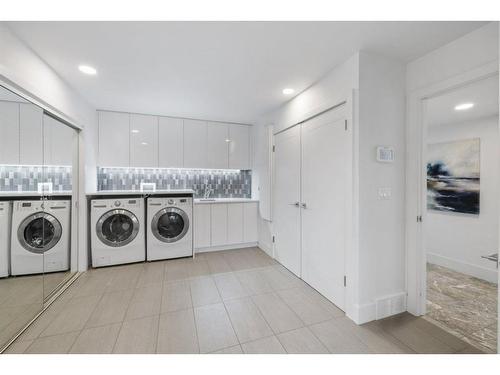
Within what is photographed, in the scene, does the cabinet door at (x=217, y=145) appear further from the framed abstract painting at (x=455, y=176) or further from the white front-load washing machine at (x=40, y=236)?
the framed abstract painting at (x=455, y=176)

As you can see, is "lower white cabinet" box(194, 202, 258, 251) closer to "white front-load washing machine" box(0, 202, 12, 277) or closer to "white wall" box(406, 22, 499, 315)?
"white front-load washing machine" box(0, 202, 12, 277)

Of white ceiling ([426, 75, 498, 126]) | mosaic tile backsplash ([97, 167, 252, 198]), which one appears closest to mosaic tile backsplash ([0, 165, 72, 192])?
mosaic tile backsplash ([97, 167, 252, 198])

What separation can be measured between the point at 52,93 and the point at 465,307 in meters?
4.66

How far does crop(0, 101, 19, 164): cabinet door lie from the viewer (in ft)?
5.22

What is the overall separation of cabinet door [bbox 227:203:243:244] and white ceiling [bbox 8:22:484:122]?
1941 millimetres

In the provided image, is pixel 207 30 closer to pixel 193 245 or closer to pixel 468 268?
pixel 193 245

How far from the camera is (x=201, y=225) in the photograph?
3.60 meters

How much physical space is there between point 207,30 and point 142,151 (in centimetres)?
267

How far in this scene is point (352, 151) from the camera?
1.85 metres

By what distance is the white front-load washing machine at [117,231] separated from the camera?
293cm

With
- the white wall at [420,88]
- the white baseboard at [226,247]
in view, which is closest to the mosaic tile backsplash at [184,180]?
the white baseboard at [226,247]

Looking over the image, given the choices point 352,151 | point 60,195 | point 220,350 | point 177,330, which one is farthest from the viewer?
point 60,195

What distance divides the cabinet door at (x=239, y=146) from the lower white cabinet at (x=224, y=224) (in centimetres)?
86
